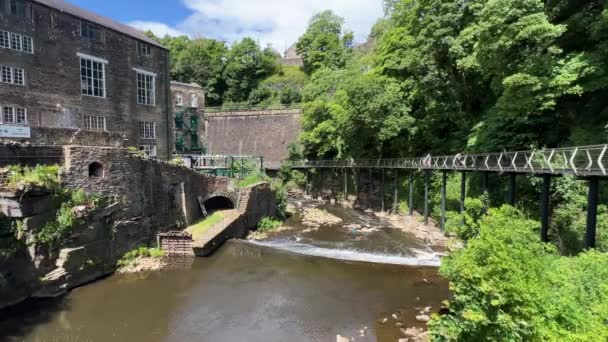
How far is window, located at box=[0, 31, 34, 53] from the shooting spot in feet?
64.8

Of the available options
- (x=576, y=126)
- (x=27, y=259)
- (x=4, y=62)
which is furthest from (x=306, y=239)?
(x=4, y=62)

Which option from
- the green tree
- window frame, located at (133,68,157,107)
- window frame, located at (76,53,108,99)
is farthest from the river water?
the green tree

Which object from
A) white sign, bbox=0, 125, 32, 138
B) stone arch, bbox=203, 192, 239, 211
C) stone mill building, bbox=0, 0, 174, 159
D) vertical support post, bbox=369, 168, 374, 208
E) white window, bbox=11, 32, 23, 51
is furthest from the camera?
vertical support post, bbox=369, 168, 374, 208

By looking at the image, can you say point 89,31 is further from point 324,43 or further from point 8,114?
point 324,43

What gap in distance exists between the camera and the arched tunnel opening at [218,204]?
2617 centimetres

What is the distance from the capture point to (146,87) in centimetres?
2770

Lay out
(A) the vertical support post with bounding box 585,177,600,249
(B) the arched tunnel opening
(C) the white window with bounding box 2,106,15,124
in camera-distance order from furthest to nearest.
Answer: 1. (B) the arched tunnel opening
2. (C) the white window with bounding box 2,106,15,124
3. (A) the vertical support post with bounding box 585,177,600,249

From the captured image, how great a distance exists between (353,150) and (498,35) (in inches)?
706

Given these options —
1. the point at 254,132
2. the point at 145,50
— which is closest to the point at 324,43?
the point at 254,132

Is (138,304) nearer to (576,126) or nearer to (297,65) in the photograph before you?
(576,126)

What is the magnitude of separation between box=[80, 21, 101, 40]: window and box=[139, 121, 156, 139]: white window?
6.47m

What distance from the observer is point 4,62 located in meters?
19.9

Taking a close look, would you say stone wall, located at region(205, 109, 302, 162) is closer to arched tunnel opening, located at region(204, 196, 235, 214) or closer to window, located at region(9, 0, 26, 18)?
arched tunnel opening, located at region(204, 196, 235, 214)

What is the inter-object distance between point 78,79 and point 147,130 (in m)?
5.98
